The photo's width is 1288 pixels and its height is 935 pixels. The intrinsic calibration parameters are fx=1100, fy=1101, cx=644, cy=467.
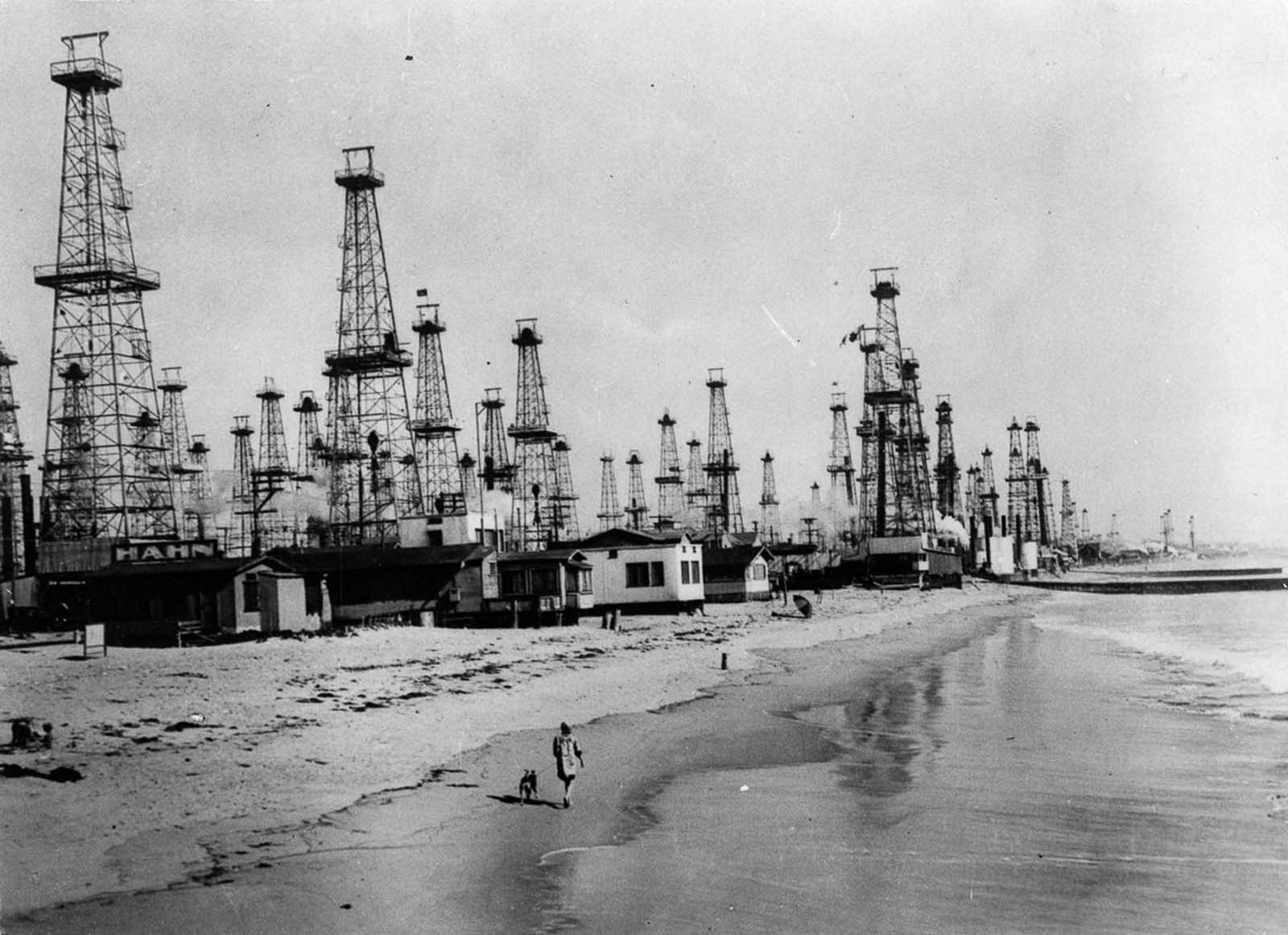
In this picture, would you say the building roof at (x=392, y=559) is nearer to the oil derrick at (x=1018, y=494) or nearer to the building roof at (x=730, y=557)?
the building roof at (x=730, y=557)

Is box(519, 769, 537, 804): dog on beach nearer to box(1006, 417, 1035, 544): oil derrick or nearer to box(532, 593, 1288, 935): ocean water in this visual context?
box(532, 593, 1288, 935): ocean water

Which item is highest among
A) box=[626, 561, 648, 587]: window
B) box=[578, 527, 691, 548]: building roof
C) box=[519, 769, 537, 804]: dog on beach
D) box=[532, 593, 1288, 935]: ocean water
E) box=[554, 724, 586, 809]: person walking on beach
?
box=[578, 527, 691, 548]: building roof

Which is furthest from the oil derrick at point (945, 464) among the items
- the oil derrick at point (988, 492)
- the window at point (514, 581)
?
the window at point (514, 581)

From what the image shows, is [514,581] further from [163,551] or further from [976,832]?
[976,832]

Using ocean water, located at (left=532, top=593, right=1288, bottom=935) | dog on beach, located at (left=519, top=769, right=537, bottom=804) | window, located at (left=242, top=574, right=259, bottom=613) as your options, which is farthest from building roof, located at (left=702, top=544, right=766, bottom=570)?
dog on beach, located at (left=519, top=769, right=537, bottom=804)

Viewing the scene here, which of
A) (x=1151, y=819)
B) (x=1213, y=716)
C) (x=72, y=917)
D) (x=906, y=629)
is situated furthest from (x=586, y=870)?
(x=906, y=629)
